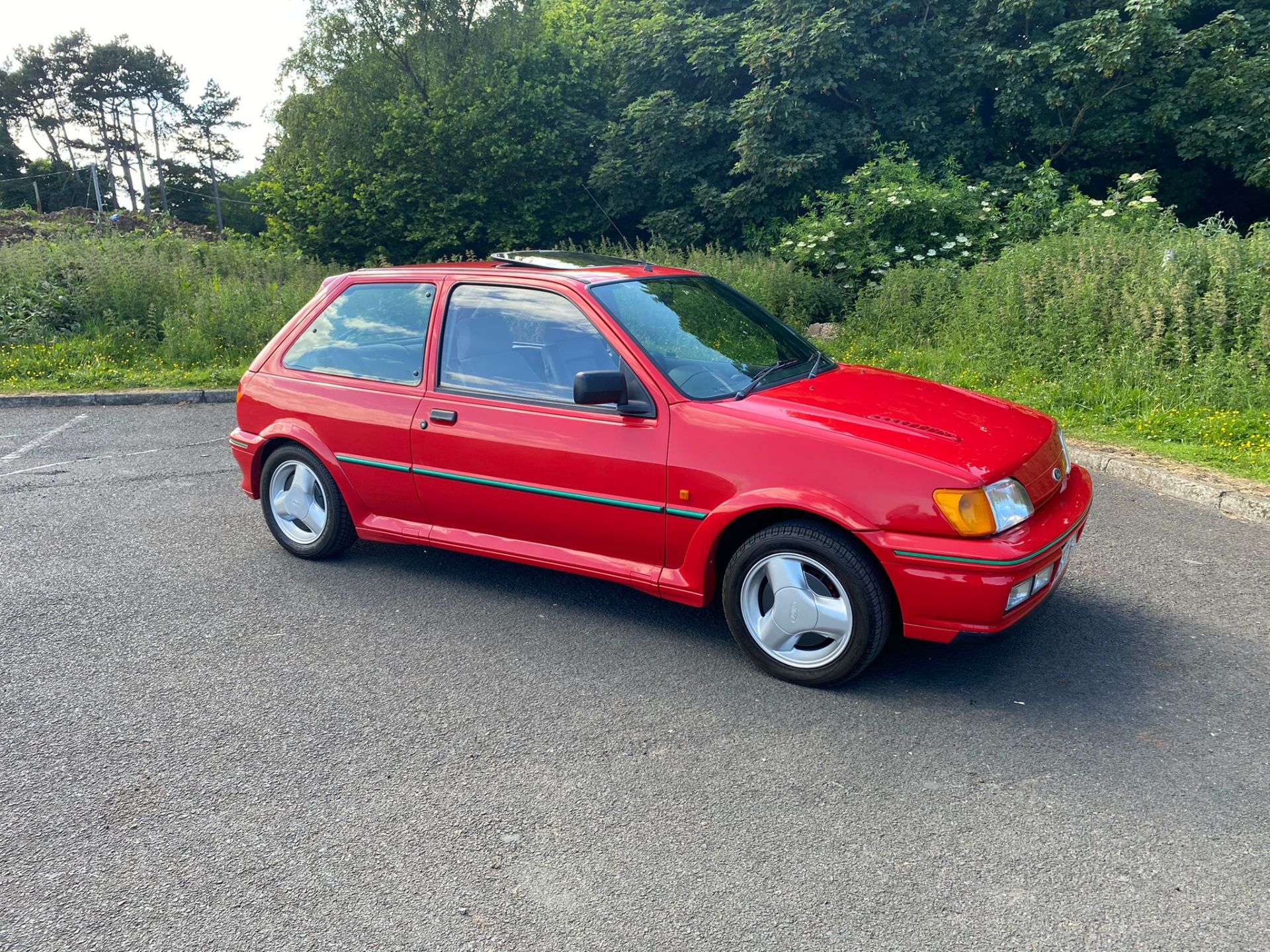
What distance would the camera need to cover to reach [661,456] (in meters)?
4.06

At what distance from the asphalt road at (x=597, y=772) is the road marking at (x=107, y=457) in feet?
9.90

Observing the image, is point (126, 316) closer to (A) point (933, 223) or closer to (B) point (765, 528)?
(A) point (933, 223)

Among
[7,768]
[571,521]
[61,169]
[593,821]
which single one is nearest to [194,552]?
[7,768]

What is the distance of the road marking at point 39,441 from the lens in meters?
8.37

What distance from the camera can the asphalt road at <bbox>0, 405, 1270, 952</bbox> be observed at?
2631 mm

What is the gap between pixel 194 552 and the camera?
5.68 m

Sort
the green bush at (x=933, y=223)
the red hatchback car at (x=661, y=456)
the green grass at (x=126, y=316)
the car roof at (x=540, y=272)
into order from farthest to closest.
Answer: the green bush at (x=933, y=223), the green grass at (x=126, y=316), the car roof at (x=540, y=272), the red hatchback car at (x=661, y=456)

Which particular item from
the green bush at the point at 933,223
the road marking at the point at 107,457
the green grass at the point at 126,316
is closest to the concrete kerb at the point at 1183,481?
the green bush at the point at 933,223

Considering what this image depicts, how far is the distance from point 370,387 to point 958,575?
3.16 metres

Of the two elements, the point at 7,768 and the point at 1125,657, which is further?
the point at 1125,657

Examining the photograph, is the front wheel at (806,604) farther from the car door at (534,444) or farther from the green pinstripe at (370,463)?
the green pinstripe at (370,463)

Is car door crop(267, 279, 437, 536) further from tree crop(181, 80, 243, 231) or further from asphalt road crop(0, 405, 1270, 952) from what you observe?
tree crop(181, 80, 243, 231)

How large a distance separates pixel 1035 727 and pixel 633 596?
211cm

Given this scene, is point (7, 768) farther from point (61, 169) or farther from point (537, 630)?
point (61, 169)
